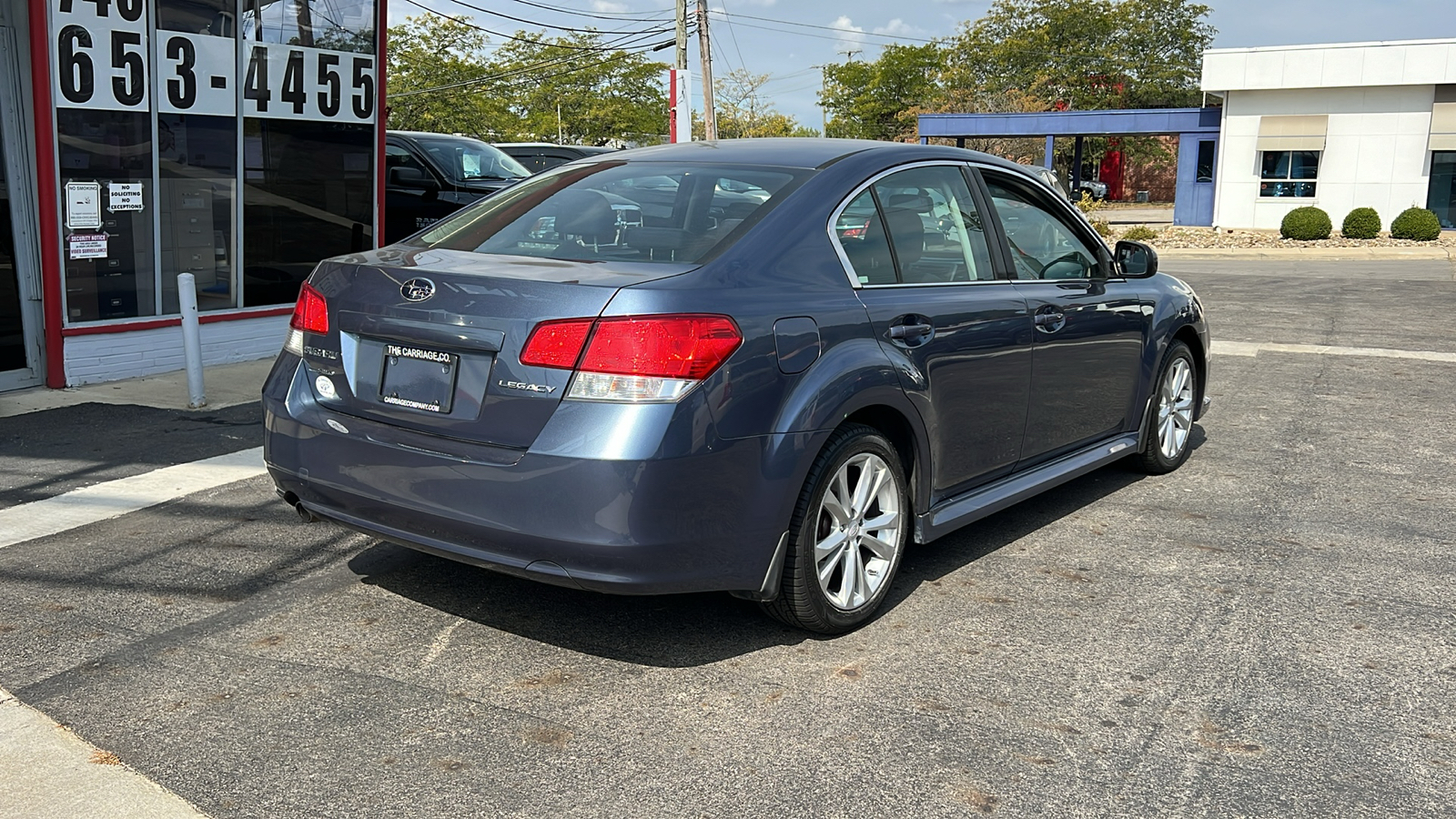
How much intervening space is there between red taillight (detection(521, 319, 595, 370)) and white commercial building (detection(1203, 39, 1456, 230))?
3822 centimetres

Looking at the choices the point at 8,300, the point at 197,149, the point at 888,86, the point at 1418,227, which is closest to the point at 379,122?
the point at 197,149

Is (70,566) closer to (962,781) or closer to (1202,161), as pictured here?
(962,781)

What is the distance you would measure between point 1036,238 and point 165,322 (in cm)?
691

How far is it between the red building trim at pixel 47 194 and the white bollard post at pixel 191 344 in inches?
43.0

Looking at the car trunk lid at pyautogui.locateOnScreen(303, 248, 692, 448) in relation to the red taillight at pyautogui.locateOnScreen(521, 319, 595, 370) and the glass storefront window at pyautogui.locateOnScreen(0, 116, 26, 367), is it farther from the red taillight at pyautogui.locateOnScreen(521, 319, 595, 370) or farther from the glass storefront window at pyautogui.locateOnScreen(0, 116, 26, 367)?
the glass storefront window at pyautogui.locateOnScreen(0, 116, 26, 367)

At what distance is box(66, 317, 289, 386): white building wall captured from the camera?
8828 mm

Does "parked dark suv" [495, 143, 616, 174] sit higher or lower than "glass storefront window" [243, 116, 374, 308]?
higher

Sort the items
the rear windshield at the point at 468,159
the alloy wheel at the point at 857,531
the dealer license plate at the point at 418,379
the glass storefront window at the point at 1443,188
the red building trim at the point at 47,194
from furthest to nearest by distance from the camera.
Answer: the glass storefront window at the point at 1443,188, the rear windshield at the point at 468,159, the red building trim at the point at 47,194, the alloy wheel at the point at 857,531, the dealer license plate at the point at 418,379

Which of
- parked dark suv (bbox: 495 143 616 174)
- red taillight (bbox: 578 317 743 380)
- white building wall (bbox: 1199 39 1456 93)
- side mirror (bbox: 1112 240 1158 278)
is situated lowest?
red taillight (bbox: 578 317 743 380)

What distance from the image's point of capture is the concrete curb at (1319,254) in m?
28.2

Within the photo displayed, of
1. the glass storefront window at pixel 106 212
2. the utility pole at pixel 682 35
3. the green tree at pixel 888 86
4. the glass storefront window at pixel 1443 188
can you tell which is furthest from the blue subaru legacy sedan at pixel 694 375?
the green tree at pixel 888 86

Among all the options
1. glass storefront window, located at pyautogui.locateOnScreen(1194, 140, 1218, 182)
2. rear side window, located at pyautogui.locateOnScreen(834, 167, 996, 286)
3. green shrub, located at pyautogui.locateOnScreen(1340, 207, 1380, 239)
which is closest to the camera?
rear side window, located at pyautogui.locateOnScreen(834, 167, 996, 286)

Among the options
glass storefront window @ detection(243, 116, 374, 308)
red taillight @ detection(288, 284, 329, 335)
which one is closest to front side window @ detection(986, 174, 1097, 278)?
red taillight @ detection(288, 284, 329, 335)

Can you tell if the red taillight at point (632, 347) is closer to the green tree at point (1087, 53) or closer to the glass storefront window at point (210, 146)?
the glass storefront window at point (210, 146)
